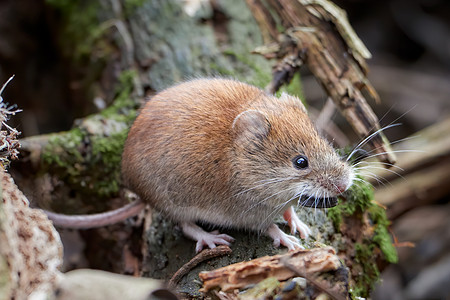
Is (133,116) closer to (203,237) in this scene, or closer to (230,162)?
(230,162)

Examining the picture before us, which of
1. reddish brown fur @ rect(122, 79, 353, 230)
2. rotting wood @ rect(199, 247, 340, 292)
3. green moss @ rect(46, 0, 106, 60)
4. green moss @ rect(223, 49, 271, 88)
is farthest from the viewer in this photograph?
green moss @ rect(46, 0, 106, 60)

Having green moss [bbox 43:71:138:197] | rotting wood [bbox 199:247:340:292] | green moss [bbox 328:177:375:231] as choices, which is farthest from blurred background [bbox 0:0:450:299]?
rotting wood [bbox 199:247:340:292]

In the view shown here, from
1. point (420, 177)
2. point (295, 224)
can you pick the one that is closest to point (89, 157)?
point (295, 224)

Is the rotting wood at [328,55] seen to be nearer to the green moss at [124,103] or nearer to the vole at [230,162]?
→ the vole at [230,162]

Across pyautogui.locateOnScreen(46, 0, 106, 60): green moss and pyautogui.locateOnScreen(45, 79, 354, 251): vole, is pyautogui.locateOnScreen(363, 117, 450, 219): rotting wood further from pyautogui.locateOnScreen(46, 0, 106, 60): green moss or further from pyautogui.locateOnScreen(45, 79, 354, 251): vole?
pyautogui.locateOnScreen(46, 0, 106, 60): green moss

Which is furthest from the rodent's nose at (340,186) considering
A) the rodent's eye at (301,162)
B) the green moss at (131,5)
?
the green moss at (131,5)

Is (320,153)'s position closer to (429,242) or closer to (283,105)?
(283,105)
